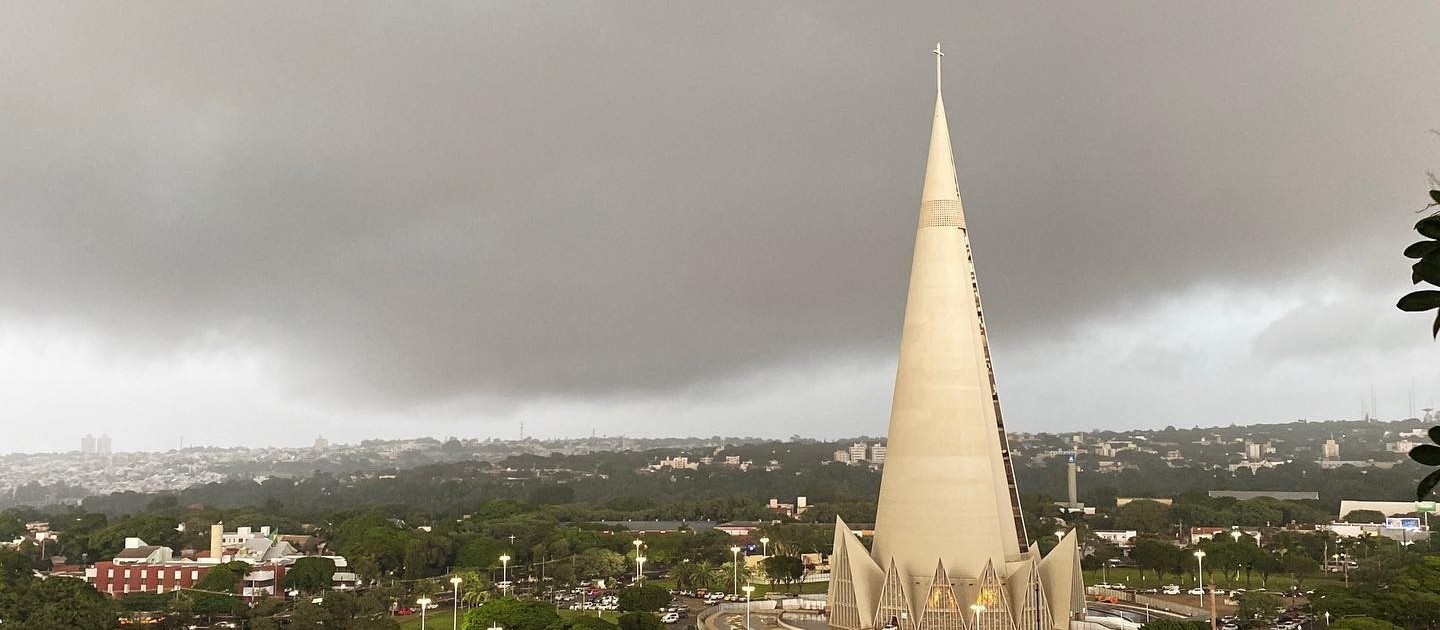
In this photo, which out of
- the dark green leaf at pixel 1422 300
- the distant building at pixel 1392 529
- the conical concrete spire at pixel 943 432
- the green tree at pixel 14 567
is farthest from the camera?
the distant building at pixel 1392 529

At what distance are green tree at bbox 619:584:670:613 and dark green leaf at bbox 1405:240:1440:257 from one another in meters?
43.1

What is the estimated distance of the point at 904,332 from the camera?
29.2 m

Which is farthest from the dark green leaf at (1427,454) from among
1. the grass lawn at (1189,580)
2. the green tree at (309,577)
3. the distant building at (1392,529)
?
the distant building at (1392,529)

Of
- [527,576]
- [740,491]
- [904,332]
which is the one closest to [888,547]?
[904,332]

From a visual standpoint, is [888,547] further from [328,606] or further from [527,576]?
[527,576]

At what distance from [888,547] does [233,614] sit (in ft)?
116

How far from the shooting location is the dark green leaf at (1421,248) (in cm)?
571

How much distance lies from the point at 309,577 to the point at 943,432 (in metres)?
44.7

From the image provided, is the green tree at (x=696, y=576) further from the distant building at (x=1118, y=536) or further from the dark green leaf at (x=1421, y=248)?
the dark green leaf at (x=1421, y=248)

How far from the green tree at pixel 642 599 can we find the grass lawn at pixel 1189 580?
2901 cm

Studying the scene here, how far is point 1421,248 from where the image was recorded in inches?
Answer: 233

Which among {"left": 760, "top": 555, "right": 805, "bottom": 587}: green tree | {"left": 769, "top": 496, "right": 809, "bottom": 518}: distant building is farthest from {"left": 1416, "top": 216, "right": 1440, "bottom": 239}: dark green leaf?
{"left": 769, "top": 496, "right": 809, "bottom": 518}: distant building

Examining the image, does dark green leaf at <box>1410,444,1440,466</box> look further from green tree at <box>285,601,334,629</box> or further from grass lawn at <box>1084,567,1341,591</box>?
grass lawn at <box>1084,567,1341,591</box>

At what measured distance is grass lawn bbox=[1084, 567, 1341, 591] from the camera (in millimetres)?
64375
